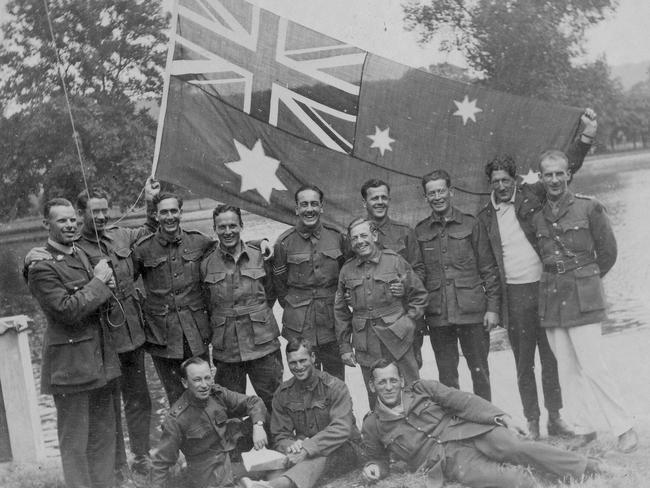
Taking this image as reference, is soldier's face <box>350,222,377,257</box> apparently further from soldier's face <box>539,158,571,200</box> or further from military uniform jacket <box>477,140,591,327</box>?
soldier's face <box>539,158,571,200</box>

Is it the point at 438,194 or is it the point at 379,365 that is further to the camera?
the point at 438,194

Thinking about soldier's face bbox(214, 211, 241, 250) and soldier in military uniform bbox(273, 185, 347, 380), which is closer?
soldier's face bbox(214, 211, 241, 250)

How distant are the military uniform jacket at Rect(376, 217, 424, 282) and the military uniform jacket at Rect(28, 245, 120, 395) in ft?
6.29

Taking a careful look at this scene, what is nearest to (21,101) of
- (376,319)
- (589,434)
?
(376,319)

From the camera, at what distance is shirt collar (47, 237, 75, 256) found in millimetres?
4059

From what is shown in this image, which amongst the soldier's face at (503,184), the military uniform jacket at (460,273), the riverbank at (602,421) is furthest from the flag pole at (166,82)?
the soldier's face at (503,184)

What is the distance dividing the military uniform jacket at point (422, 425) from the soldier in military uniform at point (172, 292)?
1340mm

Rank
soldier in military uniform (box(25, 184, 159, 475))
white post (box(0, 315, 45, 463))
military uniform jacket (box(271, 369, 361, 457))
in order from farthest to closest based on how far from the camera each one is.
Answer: white post (box(0, 315, 45, 463)), soldier in military uniform (box(25, 184, 159, 475)), military uniform jacket (box(271, 369, 361, 457))

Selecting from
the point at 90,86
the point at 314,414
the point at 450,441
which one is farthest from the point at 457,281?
the point at 90,86

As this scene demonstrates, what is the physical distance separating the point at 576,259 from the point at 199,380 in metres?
2.50

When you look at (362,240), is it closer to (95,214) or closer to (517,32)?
(95,214)

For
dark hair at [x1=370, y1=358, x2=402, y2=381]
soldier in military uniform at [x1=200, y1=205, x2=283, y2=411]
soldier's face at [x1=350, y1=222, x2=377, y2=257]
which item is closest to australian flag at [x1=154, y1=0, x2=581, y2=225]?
soldier in military uniform at [x1=200, y1=205, x2=283, y2=411]

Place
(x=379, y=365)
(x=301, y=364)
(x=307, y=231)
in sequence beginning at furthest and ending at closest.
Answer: (x=307, y=231)
(x=301, y=364)
(x=379, y=365)

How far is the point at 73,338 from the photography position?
13.3ft
